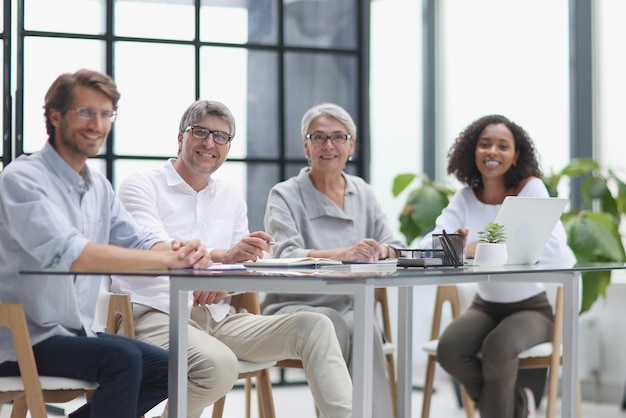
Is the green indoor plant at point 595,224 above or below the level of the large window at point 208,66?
below

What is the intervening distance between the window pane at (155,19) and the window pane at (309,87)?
51 centimetres

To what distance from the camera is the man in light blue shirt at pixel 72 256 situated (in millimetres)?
2207

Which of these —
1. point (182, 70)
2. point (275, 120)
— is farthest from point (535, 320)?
point (182, 70)

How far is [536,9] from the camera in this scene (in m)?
5.37

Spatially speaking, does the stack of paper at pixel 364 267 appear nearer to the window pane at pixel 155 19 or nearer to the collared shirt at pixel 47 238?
the collared shirt at pixel 47 238

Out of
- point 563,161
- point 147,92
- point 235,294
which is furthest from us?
point 563,161

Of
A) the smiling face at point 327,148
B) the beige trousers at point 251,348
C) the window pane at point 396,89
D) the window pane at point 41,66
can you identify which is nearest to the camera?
the beige trousers at point 251,348

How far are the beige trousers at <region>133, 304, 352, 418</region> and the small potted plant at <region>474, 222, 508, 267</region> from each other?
493mm

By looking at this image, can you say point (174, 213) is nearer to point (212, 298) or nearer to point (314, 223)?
point (212, 298)

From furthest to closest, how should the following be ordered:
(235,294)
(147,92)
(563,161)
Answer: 1. (563,161)
2. (147,92)
3. (235,294)

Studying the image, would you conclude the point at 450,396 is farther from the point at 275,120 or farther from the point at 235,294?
the point at 235,294

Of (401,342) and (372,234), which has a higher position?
(372,234)

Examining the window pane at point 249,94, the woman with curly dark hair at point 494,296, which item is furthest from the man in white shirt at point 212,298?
the window pane at point 249,94

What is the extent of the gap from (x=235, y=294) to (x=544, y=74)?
293cm
